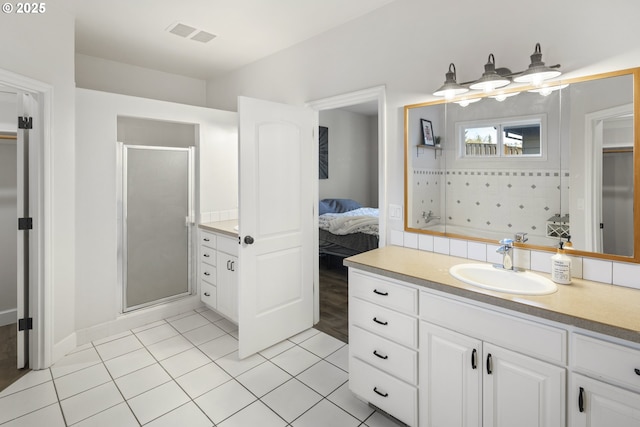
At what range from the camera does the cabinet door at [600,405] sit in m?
1.10

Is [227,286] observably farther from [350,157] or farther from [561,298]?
[350,157]

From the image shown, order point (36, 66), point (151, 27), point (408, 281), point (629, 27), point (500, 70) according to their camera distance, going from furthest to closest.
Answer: point (151, 27), point (36, 66), point (500, 70), point (408, 281), point (629, 27)

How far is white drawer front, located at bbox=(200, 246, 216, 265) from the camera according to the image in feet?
10.5

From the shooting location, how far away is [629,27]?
1492 mm

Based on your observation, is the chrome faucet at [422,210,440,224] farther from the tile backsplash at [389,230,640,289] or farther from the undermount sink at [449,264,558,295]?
the undermount sink at [449,264,558,295]

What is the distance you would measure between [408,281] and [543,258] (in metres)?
0.77

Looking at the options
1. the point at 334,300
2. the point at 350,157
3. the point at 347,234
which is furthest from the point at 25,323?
the point at 350,157

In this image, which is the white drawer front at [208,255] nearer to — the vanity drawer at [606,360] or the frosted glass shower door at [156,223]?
the frosted glass shower door at [156,223]

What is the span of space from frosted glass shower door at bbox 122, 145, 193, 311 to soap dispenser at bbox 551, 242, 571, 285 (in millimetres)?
3136

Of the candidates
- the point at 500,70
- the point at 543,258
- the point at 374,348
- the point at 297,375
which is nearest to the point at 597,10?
A: the point at 500,70

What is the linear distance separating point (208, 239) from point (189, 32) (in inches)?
74.6

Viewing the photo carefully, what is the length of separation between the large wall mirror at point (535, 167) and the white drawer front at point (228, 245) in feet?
4.89

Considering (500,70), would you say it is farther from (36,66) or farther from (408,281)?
(36,66)

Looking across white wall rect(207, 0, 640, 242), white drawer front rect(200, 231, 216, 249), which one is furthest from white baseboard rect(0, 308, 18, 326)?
white wall rect(207, 0, 640, 242)
